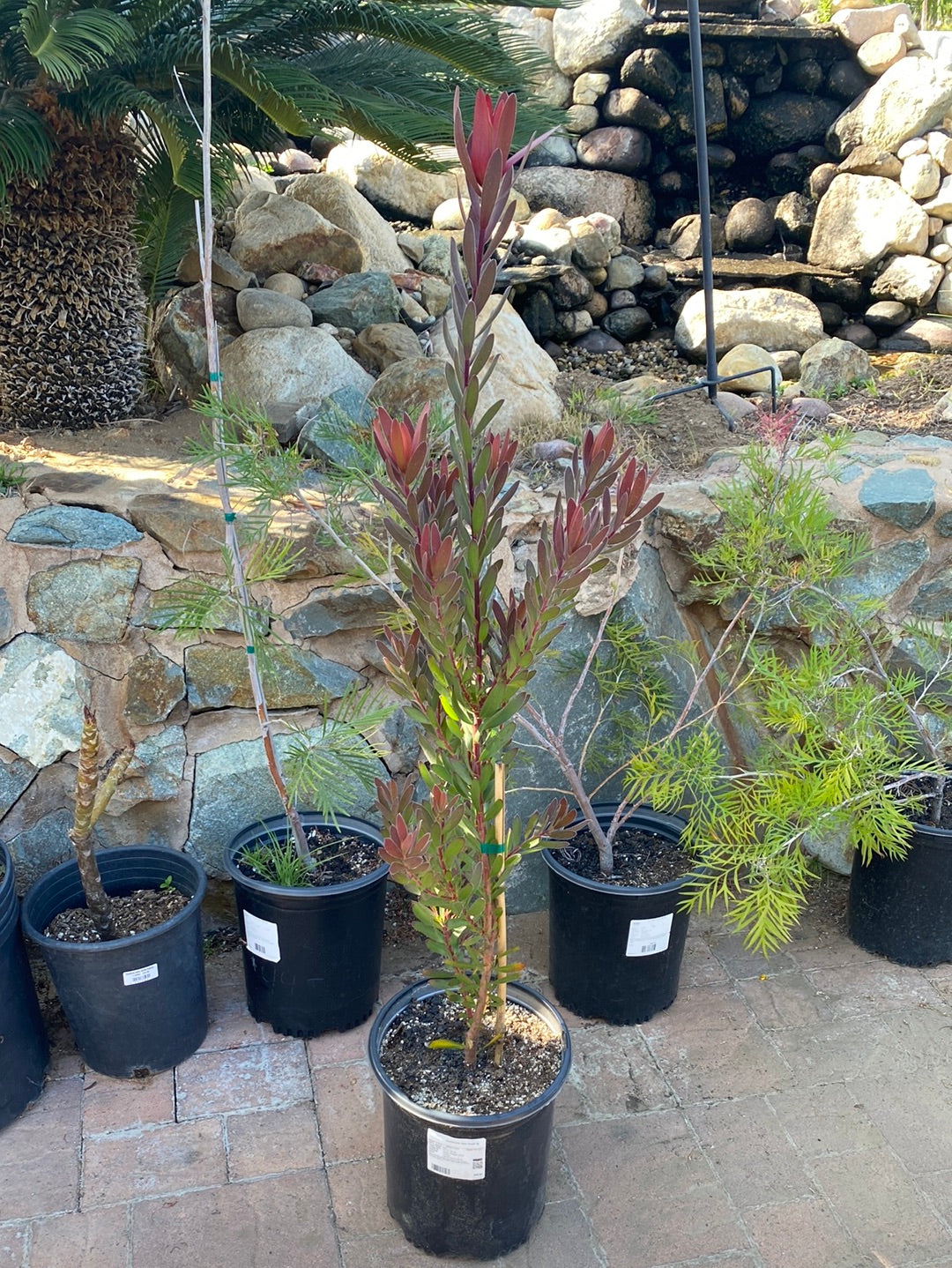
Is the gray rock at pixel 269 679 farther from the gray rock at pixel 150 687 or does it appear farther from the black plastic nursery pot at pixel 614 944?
the black plastic nursery pot at pixel 614 944

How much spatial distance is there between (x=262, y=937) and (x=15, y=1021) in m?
0.57

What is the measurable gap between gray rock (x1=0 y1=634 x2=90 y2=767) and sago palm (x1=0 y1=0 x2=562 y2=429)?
3.35 ft

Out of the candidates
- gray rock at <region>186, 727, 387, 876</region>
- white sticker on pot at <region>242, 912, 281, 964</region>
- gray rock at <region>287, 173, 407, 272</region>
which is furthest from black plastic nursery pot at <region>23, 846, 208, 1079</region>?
gray rock at <region>287, 173, 407, 272</region>

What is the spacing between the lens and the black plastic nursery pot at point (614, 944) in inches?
100

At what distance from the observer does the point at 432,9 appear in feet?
10.3

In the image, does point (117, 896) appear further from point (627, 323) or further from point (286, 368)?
point (627, 323)

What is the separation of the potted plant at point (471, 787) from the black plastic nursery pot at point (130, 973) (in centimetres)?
60

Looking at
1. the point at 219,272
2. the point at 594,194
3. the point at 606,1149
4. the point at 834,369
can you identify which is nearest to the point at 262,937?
the point at 606,1149

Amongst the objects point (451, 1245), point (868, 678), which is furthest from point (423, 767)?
point (868, 678)

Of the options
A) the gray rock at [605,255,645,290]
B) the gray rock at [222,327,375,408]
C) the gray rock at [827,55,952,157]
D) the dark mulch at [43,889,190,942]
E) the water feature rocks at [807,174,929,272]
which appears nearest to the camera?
the dark mulch at [43,889,190,942]

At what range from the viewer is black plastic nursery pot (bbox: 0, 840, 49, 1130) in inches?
90.2

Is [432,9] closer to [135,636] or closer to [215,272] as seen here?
[215,272]

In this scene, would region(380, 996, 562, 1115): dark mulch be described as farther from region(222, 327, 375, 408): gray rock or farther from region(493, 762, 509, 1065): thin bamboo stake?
region(222, 327, 375, 408): gray rock

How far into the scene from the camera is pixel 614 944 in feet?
8.48
